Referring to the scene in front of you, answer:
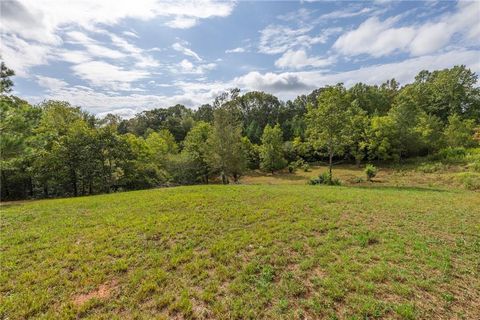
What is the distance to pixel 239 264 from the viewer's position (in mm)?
5707

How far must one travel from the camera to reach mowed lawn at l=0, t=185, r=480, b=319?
14.2 ft

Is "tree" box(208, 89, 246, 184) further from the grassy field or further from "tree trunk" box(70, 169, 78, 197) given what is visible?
"tree trunk" box(70, 169, 78, 197)

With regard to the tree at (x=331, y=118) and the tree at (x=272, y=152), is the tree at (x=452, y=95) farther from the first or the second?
the tree at (x=331, y=118)

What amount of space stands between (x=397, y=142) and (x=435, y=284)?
39515mm

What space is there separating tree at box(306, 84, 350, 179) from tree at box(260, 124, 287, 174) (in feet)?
54.7

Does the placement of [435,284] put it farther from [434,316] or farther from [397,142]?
[397,142]

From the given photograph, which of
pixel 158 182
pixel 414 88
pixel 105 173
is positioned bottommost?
pixel 158 182

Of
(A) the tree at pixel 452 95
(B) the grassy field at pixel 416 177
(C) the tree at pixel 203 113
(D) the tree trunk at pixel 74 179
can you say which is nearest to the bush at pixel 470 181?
(B) the grassy field at pixel 416 177

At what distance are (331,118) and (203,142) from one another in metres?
19.1

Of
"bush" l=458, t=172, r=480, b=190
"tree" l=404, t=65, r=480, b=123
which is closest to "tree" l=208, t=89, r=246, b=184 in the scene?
"bush" l=458, t=172, r=480, b=190

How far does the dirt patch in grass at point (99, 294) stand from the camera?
4496 millimetres

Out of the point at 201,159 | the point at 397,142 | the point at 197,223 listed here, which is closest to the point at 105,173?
the point at 201,159

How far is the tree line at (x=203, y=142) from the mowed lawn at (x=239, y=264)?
720cm

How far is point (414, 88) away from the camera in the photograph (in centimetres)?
5166
